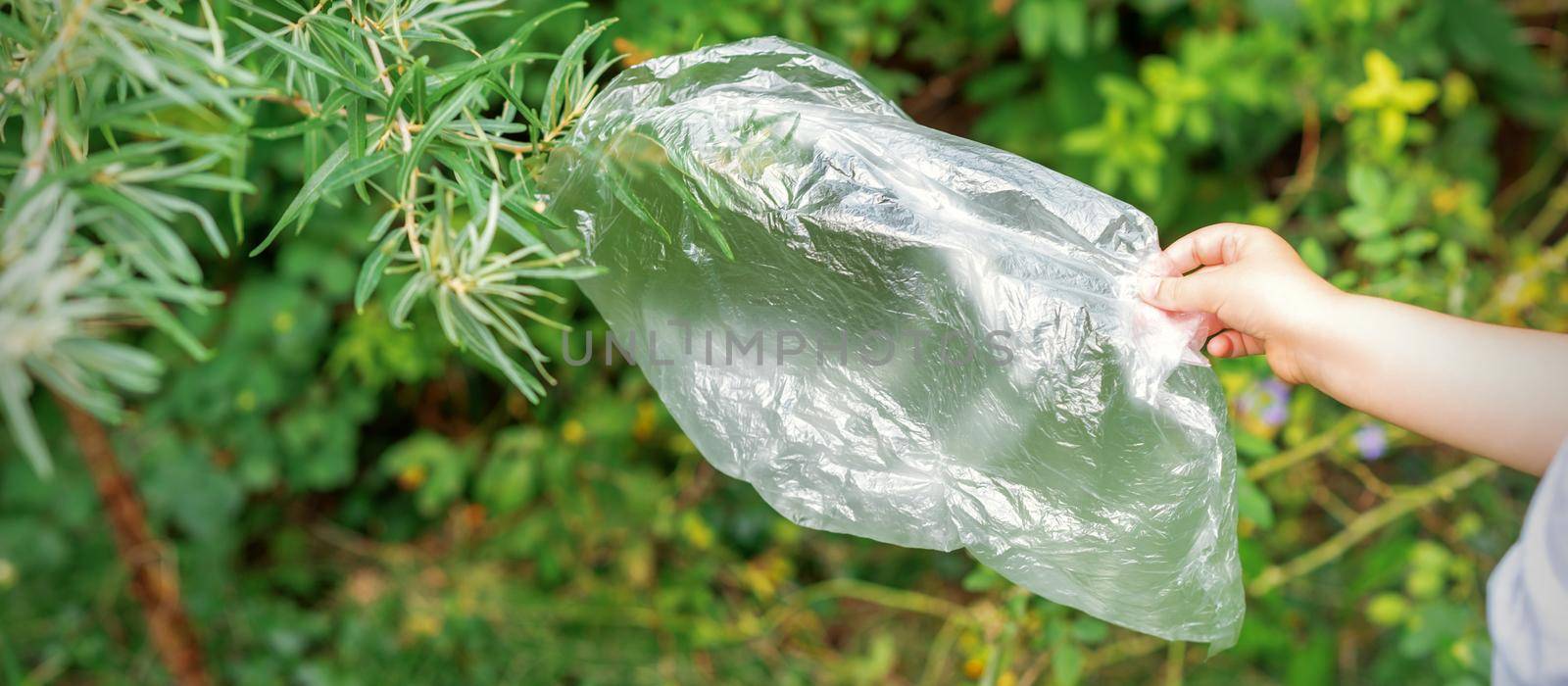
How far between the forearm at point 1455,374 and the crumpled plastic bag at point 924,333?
10cm

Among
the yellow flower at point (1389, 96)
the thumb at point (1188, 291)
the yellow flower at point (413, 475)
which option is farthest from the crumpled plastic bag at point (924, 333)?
the yellow flower at point (413, 475)

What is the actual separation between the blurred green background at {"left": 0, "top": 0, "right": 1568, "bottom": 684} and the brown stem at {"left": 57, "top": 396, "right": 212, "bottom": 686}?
0.19 ft

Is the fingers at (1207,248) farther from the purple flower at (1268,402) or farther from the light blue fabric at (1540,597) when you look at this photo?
the purple flower at (1268,402)

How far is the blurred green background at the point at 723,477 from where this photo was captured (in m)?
1.46

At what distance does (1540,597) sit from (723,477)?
1.37 meters

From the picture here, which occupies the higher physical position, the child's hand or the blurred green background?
the child's hand

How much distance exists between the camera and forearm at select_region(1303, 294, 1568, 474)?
59 cm

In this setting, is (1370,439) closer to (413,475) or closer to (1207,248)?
(1207,248)

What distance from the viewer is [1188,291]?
0.64 m

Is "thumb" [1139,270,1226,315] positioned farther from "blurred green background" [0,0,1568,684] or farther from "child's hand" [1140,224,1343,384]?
"blurred green background" [0,0,1568,684]

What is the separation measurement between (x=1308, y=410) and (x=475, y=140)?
1.32m

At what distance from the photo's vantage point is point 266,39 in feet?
1.77

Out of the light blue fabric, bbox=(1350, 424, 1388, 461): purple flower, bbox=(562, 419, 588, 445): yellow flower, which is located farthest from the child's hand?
bbox=(562, 419, 588, 445): yellow flower

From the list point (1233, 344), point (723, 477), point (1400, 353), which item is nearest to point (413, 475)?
point (723, 477)
